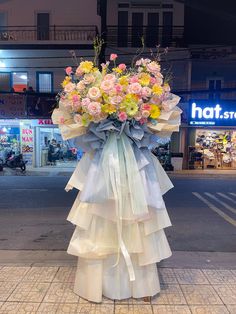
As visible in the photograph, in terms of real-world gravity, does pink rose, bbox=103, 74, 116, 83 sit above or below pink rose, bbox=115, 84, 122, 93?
above

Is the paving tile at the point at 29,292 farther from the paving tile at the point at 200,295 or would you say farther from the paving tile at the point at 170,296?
the paving tile at the point at 200,295

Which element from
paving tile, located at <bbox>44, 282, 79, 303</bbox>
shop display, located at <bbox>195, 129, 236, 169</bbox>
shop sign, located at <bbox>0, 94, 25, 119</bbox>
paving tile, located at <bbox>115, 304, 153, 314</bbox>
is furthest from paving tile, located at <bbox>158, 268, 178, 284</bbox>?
shop display, located at <bbox>195, 129, 236, 169</bbox>

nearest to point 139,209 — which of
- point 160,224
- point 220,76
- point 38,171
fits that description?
point 160,224

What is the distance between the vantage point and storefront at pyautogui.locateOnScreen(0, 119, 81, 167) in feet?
58.4

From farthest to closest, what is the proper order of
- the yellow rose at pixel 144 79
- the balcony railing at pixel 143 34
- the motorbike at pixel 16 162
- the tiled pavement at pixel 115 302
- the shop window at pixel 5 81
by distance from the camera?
the shop window at pixel 5 81 → the balcony railing at pixel 143 34 → the motorbike at pixel 16 162 → the tiled pavement at pixel 115 302 → the yellow rose at pixel 144 79

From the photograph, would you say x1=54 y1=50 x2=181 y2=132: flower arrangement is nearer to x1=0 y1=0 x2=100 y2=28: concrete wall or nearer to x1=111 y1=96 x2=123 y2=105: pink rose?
x1=111 y1=96 x2=123 y2=105: pink rose

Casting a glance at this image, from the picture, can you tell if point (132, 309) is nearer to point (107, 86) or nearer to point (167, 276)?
point (167, 276)

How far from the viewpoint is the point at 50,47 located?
16.8 meters

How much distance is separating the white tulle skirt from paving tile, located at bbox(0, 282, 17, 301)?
2.54 feet

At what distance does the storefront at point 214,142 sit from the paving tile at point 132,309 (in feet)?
48.9

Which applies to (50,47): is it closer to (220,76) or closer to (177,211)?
(220,76)

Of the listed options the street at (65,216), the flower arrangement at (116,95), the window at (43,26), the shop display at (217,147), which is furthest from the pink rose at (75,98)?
the window at (43,26)

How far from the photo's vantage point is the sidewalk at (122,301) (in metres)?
3.30

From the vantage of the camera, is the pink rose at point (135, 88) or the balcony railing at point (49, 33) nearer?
the pink rose at point (135, 88)
